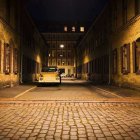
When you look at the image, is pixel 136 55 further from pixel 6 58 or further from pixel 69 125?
pixel 69 125

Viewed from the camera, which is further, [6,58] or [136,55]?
[6,58]

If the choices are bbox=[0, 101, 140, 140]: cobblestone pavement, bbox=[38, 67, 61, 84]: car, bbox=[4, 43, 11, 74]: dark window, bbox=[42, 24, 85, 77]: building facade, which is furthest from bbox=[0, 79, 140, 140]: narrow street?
bbox=[42, 24, 85, 77]: building facade

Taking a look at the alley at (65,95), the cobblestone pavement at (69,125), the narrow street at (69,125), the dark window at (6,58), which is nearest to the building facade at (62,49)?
the dark window at (6,58)

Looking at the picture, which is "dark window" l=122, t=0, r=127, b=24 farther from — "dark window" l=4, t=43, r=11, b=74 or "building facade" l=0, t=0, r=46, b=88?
"dark window" l=4, t=43, r=11, b=74

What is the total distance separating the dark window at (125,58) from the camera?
20000 mm

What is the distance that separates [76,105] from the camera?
37.0 feet

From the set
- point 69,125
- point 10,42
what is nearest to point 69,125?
point 69,125

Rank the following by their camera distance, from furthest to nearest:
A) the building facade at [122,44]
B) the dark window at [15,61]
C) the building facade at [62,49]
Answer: the building facade at [62,49]
the dark window at [15,61]
the building facade at [122,44]

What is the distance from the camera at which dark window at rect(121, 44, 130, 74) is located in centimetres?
2000

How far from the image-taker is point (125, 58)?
21.4 metres

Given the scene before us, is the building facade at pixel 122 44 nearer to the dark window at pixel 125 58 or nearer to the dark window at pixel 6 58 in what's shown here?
the dark window at pixel 125 58

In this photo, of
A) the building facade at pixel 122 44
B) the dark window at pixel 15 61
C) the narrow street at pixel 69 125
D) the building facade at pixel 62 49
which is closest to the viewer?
the narrow street at pixel 69 125

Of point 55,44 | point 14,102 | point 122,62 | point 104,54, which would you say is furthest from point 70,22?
point 14,102

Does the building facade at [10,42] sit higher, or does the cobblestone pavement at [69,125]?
the building facade at [10,42]
